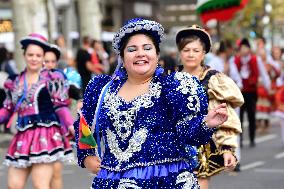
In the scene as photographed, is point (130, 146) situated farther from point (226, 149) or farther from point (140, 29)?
point (226, 149)

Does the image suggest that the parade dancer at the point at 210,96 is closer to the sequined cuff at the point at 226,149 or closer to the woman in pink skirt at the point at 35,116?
the sequined cuff at the point at 226,149

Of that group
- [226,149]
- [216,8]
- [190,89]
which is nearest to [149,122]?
[190,89]

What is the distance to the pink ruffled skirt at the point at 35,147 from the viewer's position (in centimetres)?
841

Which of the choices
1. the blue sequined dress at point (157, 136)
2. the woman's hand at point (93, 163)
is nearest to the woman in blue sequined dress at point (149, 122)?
the blue sequined dress at point (157, 136)

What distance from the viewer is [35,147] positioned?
846 cm

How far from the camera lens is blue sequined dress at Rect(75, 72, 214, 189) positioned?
17.7ft

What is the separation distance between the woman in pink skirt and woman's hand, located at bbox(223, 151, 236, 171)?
78.0 inches

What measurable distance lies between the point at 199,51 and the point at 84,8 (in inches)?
805

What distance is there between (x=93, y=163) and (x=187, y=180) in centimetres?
64

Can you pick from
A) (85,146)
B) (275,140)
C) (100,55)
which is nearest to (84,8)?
(100,55)

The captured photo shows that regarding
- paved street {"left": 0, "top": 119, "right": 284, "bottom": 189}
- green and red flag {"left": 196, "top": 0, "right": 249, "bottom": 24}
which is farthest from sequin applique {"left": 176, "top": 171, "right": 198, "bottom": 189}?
→ green and red flag {"left": 196, "top": 0, "right": 249, "bottom": 24}

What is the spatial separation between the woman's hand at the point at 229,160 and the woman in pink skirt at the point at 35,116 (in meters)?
1.98

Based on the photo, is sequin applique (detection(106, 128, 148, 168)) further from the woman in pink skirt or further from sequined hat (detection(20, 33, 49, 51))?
sequined hat (detection(20, 33, 49, 51))

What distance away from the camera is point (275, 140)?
17609mm
